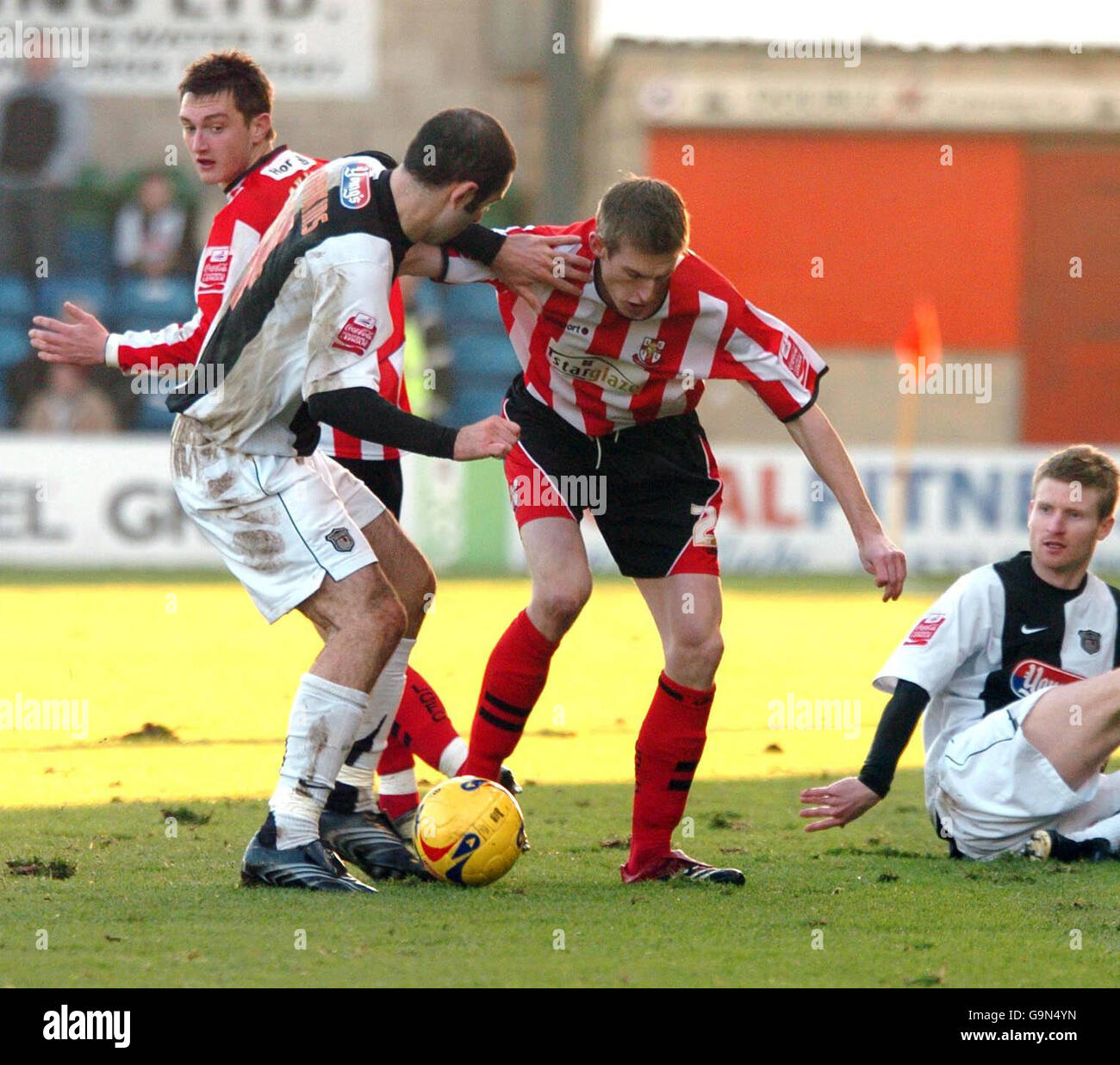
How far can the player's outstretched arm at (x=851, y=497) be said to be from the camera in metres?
4.88

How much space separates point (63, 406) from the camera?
19578 mm

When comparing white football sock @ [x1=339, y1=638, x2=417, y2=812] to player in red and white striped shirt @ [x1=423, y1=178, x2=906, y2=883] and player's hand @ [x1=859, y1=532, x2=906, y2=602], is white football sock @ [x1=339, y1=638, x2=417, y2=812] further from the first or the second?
player's hand @ [x1=859, y1=532, x2=906, y2=602]

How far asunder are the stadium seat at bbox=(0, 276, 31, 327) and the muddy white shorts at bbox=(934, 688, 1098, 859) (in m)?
18.1

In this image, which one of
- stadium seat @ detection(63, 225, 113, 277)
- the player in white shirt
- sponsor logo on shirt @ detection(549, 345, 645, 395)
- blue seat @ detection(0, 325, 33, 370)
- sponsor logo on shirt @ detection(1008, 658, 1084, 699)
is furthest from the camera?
stadium seat @ detection(63, 225, 113, 277)

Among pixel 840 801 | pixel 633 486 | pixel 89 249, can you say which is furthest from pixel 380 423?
pixel 89 249

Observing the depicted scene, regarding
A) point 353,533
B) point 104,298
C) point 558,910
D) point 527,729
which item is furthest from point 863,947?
point 104,298

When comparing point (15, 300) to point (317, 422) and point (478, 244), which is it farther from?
point (317, 422)

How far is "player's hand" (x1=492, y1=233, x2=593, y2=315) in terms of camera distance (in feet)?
16.5

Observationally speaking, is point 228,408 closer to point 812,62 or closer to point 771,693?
point 771,693

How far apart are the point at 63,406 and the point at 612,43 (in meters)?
8.00

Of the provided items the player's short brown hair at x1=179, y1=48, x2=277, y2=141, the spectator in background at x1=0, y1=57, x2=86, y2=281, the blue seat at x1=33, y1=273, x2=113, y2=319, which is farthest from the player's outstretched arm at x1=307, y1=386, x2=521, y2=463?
the spectator in background at x1=0, y1=57, x2=86, y2=281

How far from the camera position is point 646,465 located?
5344mm

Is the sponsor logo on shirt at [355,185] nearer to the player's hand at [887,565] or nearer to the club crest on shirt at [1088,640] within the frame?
the player's hand at [887,565]
